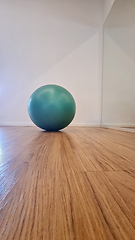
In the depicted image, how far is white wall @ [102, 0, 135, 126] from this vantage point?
2.09m

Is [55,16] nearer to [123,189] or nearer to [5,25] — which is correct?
[5,25]

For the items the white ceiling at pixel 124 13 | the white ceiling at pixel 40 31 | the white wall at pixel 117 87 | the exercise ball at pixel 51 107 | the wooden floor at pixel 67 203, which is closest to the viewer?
the wooden floor at pixel 67 203

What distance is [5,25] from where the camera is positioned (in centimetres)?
342

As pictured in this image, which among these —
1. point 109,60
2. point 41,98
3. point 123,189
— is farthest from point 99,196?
point 109,60

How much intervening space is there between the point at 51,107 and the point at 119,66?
1383 millimetres

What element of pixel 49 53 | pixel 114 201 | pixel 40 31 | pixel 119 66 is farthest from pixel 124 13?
pixel 114 201

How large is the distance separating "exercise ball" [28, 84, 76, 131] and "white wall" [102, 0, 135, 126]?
2.66 feet

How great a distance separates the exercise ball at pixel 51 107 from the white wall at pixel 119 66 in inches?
31.9

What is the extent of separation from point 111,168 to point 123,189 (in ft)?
0.48

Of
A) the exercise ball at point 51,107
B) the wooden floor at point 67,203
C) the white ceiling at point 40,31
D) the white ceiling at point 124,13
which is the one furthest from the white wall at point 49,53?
the wooden floor at point 67,203

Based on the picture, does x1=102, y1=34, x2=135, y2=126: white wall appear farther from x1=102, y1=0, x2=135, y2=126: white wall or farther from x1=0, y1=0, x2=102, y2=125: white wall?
x1=0, y1=0, x2=102, y2=125: white wall

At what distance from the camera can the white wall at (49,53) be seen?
135 inches

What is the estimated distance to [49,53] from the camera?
11.3ft

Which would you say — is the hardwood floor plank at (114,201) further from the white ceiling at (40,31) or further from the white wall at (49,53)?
the white ceiling at (40,31)
